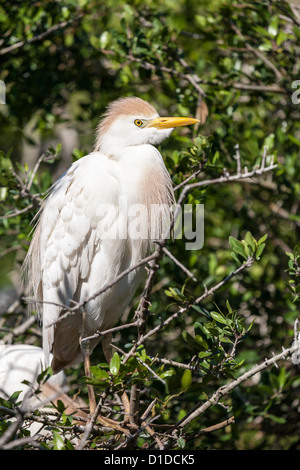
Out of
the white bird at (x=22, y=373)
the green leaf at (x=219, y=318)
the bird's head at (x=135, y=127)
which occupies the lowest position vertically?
the white bird at (x=22, y=373)

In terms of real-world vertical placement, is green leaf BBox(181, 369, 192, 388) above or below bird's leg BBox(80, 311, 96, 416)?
above

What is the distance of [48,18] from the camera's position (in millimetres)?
2740

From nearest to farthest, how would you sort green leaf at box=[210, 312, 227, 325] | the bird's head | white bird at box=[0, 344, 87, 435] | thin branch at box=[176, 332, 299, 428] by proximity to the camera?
thin branch at box=[176, 332, 299, 428] < green leaf at box=[210, 312, 227, 325] < the bird's head < white bird at box=[0, 344, 87, 435]

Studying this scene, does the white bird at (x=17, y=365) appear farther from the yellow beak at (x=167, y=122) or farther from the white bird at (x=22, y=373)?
the yellow beak at (x=167, y=122)

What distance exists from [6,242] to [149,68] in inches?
42.3

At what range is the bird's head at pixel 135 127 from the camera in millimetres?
2213

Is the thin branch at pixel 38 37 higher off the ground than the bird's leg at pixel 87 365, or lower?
higher

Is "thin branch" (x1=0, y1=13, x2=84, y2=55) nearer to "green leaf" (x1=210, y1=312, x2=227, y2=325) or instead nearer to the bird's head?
the bird's head

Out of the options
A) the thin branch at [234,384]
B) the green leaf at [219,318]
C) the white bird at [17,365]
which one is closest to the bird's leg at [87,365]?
the white bird at [17,365]

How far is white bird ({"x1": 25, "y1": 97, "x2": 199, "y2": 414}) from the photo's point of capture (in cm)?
213

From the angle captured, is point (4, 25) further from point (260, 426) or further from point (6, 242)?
point (260, 426)

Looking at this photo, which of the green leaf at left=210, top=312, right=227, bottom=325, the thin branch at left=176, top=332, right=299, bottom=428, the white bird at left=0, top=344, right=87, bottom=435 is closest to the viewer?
the thin branch at left=176, top=332, right=299, bottom=428

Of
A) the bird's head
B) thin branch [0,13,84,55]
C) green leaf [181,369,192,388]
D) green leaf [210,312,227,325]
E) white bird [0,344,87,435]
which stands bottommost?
white bird [0,344,87,435]

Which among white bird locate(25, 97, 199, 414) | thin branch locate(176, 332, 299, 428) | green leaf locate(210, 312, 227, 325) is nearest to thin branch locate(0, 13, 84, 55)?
white bird locate(25, 97, 199, 414)
